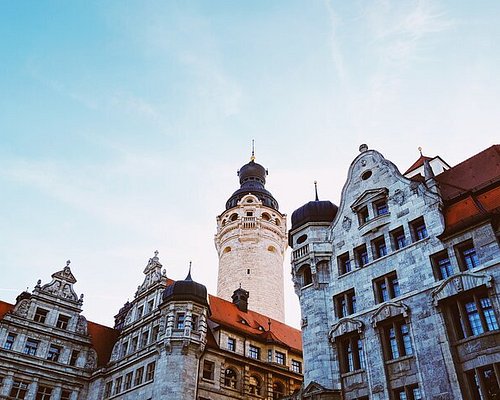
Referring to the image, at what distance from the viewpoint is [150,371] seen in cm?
3512

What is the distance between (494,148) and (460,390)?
15565 mm

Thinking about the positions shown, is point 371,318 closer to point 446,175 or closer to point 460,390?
point 460,390

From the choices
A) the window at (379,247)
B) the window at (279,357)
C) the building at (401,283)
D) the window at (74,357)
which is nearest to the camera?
the building at (401,283)

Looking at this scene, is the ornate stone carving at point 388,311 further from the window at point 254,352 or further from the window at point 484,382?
the window at point 254,352

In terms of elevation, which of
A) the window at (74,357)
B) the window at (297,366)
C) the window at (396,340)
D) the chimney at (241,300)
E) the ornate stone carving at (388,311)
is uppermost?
the chimney at (241,300)

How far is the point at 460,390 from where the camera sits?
2034 cm

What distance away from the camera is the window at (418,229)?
85.0 ft

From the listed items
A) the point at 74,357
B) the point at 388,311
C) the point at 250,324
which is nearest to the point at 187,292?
the point at 250,324

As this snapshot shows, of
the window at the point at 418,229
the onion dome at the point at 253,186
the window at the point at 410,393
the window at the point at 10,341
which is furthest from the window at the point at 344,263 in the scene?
the onion dome at the point at 253,186

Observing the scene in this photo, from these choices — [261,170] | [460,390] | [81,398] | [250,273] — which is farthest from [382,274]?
[261,170]

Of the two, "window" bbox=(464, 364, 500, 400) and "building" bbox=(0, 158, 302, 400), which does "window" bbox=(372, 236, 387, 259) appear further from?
"building" bbox=(0, 158, 302, 400)

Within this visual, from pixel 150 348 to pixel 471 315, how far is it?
74.2 ft

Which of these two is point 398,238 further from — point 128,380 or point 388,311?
point 128,380

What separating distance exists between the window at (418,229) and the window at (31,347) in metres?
30.6
